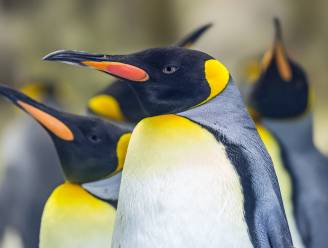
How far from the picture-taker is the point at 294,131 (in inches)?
138

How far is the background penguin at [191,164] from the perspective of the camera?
199cm

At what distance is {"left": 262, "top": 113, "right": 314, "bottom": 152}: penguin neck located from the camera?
11.3 ft

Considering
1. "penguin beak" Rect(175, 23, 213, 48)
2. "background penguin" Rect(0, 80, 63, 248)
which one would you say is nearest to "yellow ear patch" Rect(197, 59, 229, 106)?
"penguin beak" Rect(175, 23, 213, 48)

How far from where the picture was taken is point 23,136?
5.00 m

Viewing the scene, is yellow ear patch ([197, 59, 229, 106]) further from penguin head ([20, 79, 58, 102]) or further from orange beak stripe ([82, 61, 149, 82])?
penguin head ([20, 79, 58, 102])

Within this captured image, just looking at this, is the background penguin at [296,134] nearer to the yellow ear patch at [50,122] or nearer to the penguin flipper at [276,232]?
the yellow ear patch at [50,122]

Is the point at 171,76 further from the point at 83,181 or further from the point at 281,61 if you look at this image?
the point at 281,61

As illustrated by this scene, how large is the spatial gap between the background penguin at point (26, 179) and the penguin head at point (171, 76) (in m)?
2.04

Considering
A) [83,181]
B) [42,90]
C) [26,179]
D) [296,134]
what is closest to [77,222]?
[83,181]

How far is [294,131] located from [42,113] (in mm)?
1366

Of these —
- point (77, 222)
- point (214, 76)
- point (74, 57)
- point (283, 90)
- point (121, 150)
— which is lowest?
point (283, 90)

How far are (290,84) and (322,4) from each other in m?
5.36

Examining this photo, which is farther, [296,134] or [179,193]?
[296,134]

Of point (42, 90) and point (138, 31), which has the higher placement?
point (42, 90)
